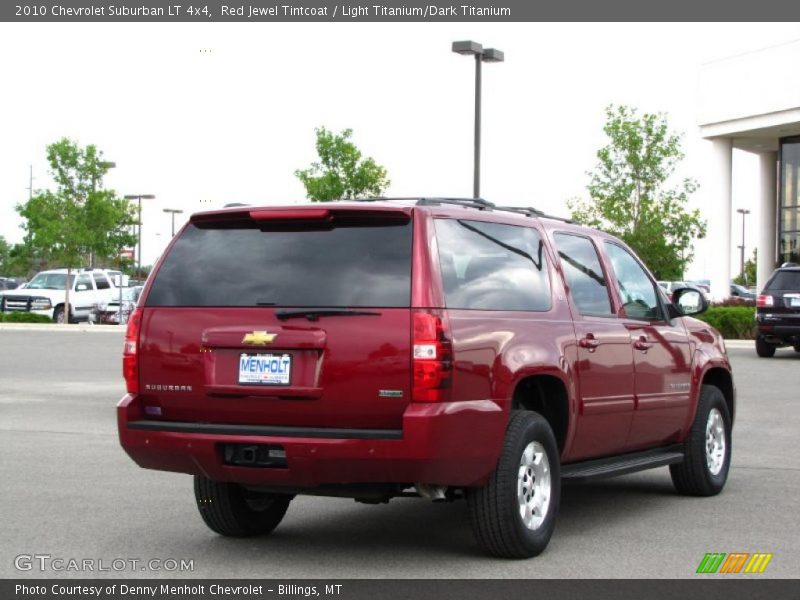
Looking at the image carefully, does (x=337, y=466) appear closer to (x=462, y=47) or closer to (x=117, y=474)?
(x=117, y=474)

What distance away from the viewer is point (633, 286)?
365 inches

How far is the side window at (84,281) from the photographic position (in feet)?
150

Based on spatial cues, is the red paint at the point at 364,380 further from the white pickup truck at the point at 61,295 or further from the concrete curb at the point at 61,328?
the white pickup truck at the point at 61,295

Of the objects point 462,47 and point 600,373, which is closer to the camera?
point 600,373

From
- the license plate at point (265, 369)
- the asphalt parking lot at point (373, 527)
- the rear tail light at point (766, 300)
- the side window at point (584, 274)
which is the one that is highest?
the side window at point (584, 274)

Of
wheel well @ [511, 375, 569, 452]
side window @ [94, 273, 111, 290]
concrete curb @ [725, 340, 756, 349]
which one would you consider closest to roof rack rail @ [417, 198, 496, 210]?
wheel well @ [511, 375, 569, 452]

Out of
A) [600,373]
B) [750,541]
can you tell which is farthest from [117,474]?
[750,541]

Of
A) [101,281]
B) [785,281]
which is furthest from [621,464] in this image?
[101,281]

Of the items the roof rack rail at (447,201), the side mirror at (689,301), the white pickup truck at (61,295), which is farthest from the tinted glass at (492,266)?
the white pickup truck at (61,295)

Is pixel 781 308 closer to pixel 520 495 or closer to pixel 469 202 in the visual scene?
pixel 469 202

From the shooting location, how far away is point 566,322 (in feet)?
25.9

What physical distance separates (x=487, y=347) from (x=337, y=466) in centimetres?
102

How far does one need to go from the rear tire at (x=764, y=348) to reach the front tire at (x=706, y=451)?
1707 cm

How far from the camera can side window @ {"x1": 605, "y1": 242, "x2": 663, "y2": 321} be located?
9055 millimetres
